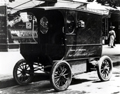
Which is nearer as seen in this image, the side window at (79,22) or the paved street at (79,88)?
the paved street at (79,88)

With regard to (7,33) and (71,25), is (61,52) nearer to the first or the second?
(71,25)

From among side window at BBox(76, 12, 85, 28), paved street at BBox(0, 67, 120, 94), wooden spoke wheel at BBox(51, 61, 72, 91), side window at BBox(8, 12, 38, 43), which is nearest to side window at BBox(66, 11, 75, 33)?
side window at BBox(76, 12, 85, 28)

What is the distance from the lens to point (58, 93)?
6016 millimetres

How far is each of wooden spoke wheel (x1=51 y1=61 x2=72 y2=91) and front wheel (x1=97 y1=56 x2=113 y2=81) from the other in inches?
44.3

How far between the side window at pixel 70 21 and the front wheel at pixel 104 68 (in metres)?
1.24

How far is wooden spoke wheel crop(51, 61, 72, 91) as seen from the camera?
A: 608 cm

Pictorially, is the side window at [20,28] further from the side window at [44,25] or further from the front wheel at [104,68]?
the front wheel at [104,68]

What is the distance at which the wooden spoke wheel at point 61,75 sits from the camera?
608cm

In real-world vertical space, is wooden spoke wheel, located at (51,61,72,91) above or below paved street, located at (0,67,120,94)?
above

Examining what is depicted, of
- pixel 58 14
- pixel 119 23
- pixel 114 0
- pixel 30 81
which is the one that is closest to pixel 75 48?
pixel 58 14

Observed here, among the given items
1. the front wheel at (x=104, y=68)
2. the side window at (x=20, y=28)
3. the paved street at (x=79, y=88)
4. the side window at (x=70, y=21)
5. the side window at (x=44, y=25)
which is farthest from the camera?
the side window at (x=20, y=28)

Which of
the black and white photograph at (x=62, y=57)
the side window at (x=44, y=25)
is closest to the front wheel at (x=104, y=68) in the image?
the black and white photograph at (x=62, y=57)

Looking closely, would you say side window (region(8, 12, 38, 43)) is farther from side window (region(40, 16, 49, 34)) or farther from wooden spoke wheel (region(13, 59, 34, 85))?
wooden spoke wheel (region(13, 59, 34, 85))

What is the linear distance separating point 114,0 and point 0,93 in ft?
35.3
